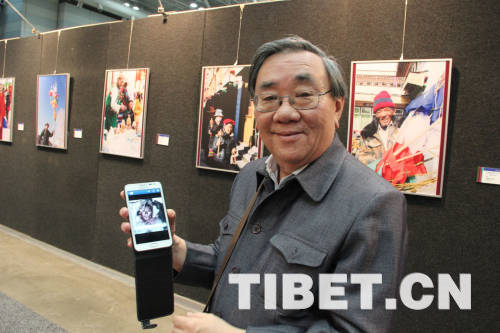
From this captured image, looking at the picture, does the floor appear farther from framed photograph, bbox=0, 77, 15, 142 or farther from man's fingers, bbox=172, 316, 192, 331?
man's fingers, bbox=172, 316, 192, 331

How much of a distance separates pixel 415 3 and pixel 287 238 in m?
2.01

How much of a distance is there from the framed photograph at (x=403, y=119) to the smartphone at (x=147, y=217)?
60.8 inches

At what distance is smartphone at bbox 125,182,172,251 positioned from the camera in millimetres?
1087

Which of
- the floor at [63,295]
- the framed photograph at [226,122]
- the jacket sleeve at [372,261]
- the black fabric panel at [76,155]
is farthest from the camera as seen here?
the black fabric panel at [76,155]

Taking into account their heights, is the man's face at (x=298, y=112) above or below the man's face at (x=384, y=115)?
below

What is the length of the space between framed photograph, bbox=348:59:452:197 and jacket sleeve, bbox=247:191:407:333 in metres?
1.48

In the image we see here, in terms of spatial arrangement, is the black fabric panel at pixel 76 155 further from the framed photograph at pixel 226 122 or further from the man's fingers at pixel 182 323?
the man's fingers at pixel 182 323

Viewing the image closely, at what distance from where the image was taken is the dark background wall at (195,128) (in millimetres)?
2047

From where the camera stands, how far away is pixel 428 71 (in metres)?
2.13

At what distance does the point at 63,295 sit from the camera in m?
3.24

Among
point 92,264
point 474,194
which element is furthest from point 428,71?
point 92,264

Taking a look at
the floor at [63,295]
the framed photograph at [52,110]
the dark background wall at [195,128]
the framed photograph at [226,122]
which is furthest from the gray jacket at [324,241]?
the framed photograph at [52,110]

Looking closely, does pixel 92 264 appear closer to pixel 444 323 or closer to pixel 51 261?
pixel 51 261

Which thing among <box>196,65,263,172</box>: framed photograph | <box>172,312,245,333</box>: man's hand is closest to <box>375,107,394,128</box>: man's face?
<box>196,65,263,172</box>: framed photograph
